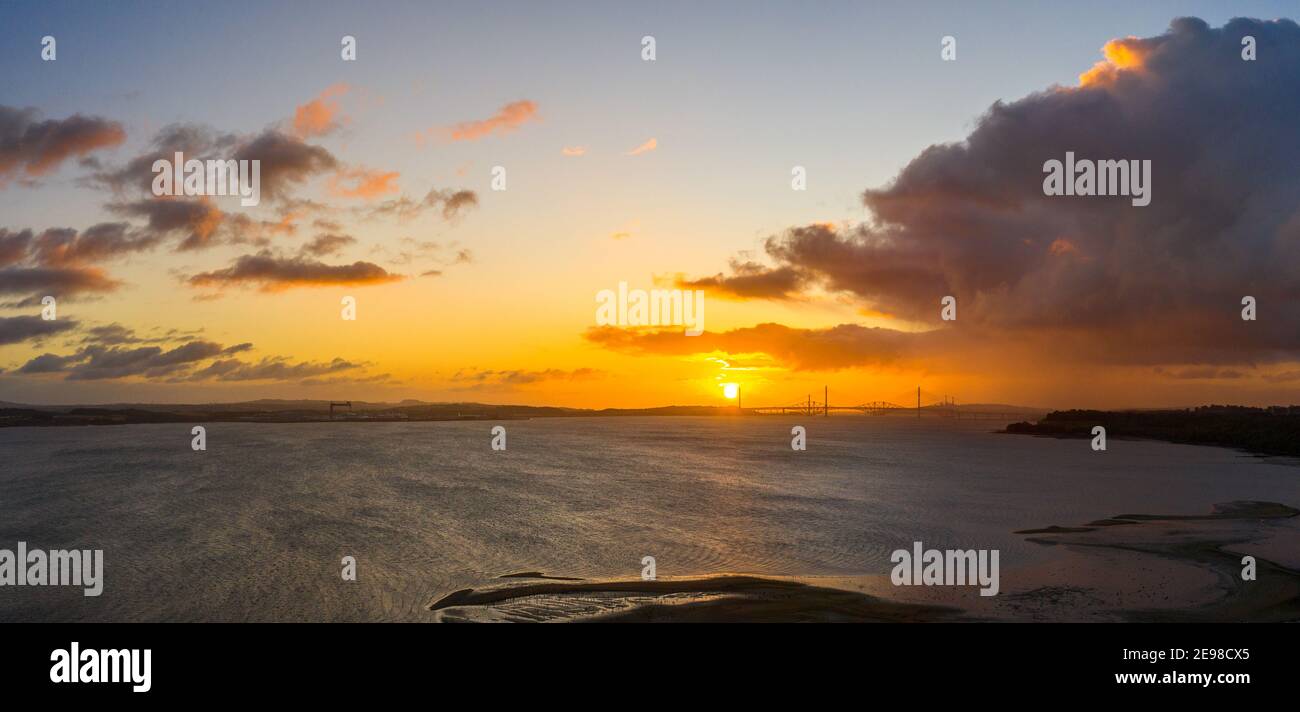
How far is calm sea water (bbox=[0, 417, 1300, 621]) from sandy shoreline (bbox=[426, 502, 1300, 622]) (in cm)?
157

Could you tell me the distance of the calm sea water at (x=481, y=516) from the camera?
71.2 feet

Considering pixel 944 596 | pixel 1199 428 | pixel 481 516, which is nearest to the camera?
pixel 944 596

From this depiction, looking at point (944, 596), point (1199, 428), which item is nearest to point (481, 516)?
point (944, 596)

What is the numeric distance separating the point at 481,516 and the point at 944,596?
2278 cm

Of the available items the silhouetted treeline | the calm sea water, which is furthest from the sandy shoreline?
the silhouetted treeline

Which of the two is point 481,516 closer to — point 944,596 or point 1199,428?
point 944,596

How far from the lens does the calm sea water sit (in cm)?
2169

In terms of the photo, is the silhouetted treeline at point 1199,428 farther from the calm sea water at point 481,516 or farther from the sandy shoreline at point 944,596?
the sandy shoreline at point 944,596

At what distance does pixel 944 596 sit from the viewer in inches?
757

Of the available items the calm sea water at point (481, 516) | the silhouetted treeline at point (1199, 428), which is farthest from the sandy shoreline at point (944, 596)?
the silhouetted treeline at point (1199, 428)

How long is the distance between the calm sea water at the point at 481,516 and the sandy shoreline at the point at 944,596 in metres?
1.57

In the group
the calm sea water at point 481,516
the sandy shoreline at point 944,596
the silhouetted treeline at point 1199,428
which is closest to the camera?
the sandy shoreline at point 944,596
